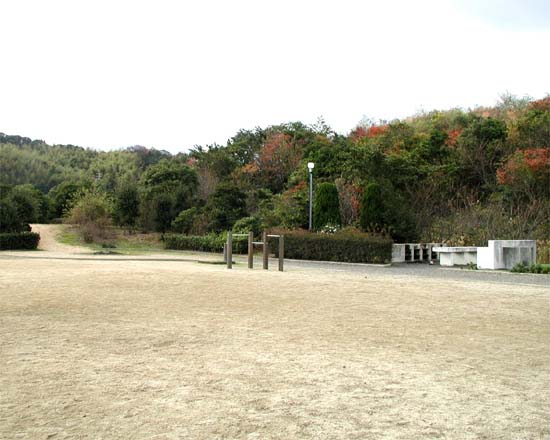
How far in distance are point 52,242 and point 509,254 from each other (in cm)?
1966

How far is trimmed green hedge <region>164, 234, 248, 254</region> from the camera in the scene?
76.4 feet

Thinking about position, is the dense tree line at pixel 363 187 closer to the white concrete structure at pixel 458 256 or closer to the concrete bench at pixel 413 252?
the concrete bench at pixel 413 252

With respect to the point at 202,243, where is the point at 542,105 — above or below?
above

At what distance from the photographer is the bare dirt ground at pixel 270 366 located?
3664 mm

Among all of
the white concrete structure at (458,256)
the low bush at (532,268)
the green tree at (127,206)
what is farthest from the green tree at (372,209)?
the green tree at (127,206)

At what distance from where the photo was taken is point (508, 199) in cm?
2425

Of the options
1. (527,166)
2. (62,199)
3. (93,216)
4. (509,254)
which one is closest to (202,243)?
(93,216)

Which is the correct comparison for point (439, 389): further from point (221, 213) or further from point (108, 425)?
point (221, 213)

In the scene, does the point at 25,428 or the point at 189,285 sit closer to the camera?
the point at 25,428

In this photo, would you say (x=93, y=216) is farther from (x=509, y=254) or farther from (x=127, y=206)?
(x=509, y=254)

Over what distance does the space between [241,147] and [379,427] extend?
36.3 metres

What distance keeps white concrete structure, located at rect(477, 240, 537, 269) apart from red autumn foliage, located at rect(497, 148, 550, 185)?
8.32 meters

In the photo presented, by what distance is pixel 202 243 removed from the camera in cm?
2489

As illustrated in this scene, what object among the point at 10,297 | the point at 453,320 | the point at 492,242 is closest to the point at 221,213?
the point at 492,242
